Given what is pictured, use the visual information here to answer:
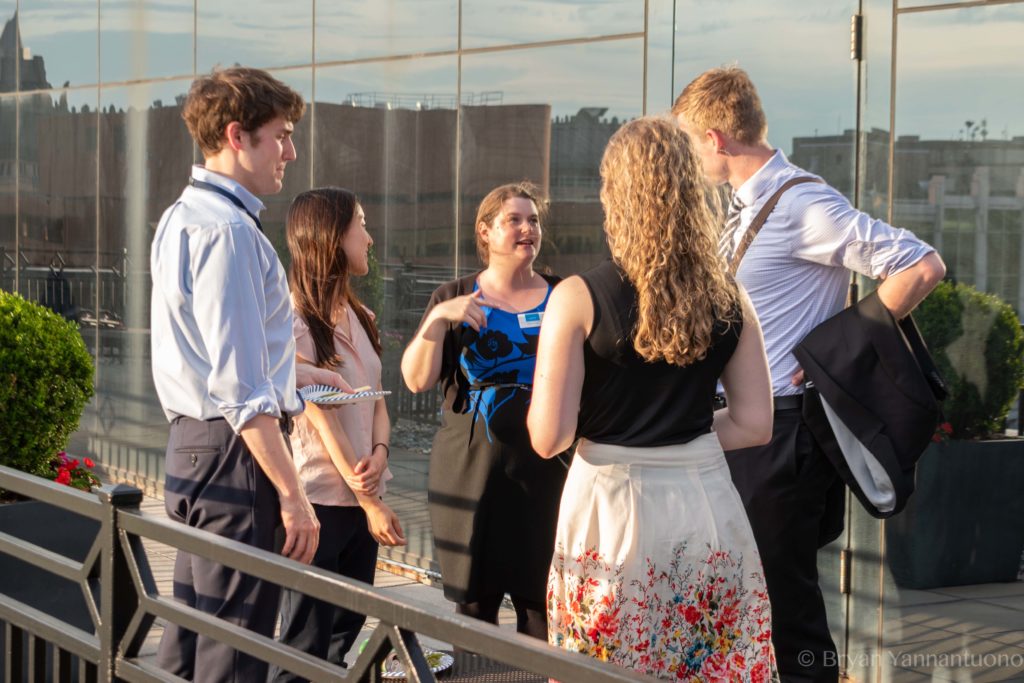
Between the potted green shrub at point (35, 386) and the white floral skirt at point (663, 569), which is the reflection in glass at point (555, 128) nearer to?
the potted green shrub at point (35, 386)

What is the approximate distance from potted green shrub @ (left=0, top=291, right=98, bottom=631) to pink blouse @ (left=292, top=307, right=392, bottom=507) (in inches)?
68.3

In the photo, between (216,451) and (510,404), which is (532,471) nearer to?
(510,404)

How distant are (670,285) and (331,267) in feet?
5.51

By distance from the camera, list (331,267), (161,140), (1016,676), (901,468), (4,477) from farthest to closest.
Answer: (161,140), (1016,676), (331,267), (901,468), (4,477)

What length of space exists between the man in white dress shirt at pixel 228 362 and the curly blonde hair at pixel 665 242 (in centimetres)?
90

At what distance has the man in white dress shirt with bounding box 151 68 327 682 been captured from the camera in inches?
130

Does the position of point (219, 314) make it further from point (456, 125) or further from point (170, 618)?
point (456, 125)

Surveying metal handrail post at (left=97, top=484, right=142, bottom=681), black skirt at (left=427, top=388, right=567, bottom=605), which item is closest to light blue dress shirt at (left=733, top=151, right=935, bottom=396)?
black skirt at (left=427, top=388, right=567, bottom=605)

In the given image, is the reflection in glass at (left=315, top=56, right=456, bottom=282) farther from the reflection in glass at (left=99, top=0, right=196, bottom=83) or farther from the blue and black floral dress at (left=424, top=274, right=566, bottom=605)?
the blue and black floral dress at (left=424, top=274, right=566, bottom=605)

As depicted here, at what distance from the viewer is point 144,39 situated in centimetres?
1052

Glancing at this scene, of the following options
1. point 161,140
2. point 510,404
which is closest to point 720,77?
point 510,404

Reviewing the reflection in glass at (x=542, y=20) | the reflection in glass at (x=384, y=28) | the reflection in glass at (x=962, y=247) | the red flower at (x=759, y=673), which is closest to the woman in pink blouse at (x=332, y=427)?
the red flower at (x=759, y=673)

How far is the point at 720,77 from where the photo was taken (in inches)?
171

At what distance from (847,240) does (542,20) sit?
317 centimetres
